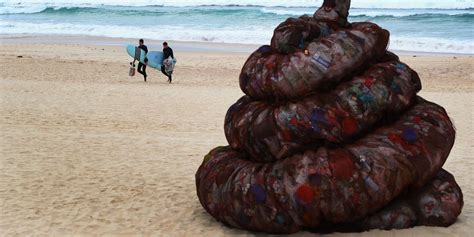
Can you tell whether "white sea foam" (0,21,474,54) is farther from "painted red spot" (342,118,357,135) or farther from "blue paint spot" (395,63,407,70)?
"painted red spot" (342,118,357,135)

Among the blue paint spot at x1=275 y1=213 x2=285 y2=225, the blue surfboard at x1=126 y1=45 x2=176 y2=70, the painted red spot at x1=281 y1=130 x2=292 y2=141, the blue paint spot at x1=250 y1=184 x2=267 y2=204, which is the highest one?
the painted red spot at x1=281 y1=130 x2=292 y2=141

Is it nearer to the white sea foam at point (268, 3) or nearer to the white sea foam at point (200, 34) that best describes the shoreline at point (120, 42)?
the white sea foam at point (200, 34)

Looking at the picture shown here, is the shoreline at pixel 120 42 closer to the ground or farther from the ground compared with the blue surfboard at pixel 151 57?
closer to the ground

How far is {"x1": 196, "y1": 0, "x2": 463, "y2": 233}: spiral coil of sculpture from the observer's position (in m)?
6.07

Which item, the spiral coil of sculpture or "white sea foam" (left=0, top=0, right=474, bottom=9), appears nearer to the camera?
the spiral coil of sculpture

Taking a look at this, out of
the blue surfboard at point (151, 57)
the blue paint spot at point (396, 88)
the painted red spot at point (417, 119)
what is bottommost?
the blue surfboard at point (151, 57)

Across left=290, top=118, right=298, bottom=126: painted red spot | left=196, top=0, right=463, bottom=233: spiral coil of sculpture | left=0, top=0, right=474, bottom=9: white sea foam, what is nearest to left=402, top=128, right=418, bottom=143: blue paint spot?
left=196, top=0, right=463, bottom=233: spiral coil of sculpture

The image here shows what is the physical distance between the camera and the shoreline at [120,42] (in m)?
35.8

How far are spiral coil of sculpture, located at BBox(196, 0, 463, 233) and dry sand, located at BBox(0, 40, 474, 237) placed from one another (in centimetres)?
38

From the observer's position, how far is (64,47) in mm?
35250

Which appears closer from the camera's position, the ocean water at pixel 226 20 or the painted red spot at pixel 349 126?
the painted red spot at pixel 349 126

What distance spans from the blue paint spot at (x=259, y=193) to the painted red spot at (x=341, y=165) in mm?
685

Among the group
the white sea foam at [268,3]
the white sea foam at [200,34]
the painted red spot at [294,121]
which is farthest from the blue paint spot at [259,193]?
the white sea foam at [268,3]

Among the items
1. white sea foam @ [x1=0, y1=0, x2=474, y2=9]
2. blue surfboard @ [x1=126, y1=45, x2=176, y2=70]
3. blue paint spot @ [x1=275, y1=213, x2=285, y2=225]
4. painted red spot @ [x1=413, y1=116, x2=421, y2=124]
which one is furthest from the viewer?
white sea foam @ [x1=0, y1=0, x2=474, y2=9]
